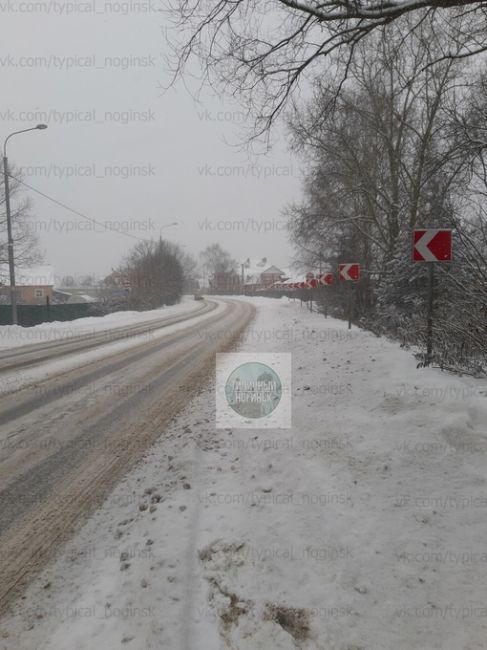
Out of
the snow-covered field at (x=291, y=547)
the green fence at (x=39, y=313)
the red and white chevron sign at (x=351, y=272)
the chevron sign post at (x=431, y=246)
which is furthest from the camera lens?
the green fence at (x=39, y=313)

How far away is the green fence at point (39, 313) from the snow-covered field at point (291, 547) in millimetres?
18892

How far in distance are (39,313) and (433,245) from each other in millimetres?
20392

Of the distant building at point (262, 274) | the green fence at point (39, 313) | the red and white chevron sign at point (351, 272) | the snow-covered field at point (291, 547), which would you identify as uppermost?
the distant building at point (262, 274)

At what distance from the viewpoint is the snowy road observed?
119 inches

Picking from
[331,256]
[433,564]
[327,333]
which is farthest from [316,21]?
[331,256]

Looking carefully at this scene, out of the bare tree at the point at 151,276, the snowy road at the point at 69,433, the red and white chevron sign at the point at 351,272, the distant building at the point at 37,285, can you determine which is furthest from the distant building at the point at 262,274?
the snowy road at the point at 69,433

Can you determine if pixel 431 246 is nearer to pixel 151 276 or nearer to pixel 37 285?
pixel 151 276

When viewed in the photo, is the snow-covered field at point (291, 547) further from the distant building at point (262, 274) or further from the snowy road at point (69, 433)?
the distant building at point (262, 274)

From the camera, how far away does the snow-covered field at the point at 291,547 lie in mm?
2104

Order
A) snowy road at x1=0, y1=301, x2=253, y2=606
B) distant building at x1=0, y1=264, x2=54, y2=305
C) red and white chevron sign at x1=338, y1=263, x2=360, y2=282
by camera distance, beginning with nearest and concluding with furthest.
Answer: snowy road at x1=0, y1=301, x2=253, y2=606, red and white chevron sign at x1=338, y1=263, x2=360, y2=282, distant building at x1=0, y1=264, x2=54, y2=305

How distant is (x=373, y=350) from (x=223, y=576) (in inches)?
253

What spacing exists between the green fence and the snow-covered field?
62.0 feet

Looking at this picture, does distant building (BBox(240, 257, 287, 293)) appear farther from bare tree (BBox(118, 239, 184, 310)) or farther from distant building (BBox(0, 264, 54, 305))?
bare tree (BBox(118, 239, 184, 310))

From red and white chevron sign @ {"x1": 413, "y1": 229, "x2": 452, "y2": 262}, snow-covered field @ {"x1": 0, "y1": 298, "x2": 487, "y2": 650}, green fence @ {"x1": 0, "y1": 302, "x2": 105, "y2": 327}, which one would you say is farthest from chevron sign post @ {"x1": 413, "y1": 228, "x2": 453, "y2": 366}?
green fence @ {"x1": 0, "y1": 302, "x2": 105, "y2": 327}
